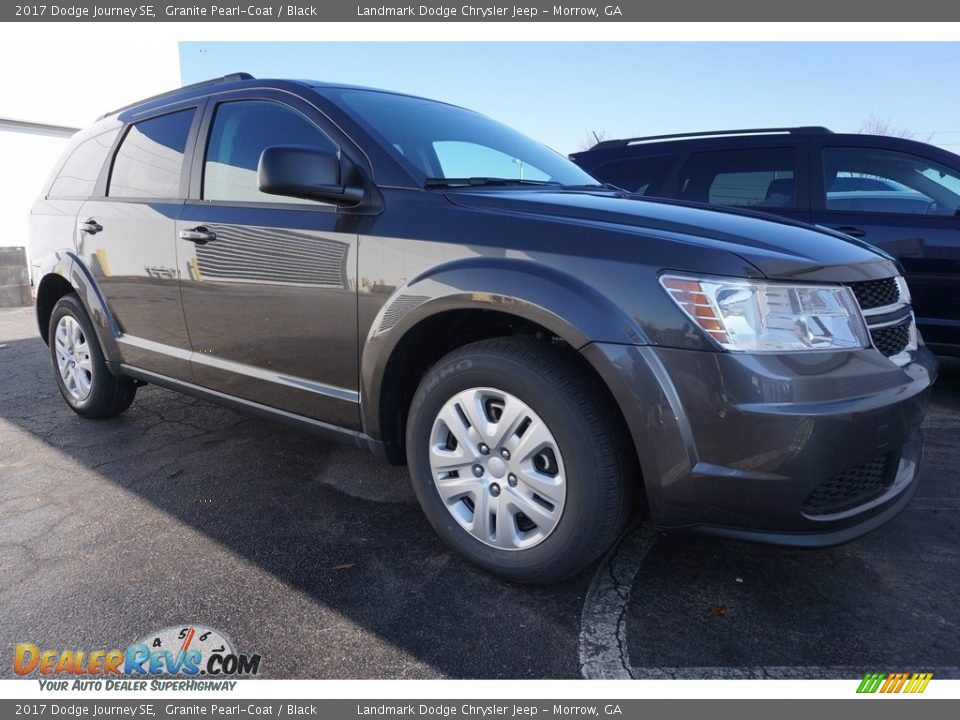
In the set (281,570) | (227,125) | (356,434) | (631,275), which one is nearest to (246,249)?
(227,125)

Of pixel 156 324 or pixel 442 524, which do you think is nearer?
pixel 442 524

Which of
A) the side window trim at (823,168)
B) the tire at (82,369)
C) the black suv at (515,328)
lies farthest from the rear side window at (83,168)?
the side window trim at (823,168)

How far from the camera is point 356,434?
97.6 inches

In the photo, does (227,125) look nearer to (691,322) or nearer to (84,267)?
(84,267)

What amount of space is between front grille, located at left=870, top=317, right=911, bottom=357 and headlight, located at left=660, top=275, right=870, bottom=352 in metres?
0.22

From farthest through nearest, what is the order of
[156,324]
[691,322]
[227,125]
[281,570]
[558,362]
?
1. [156,324]
2. [227,125]
3. [281,570]
4. [558,362]
5. [691,322]

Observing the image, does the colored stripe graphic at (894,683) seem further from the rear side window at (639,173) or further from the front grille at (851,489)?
the rear side window at (639,173)

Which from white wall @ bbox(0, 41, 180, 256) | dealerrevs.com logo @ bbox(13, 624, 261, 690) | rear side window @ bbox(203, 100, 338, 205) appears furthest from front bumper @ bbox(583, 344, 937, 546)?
white wall @ bbox(0, 41, 180, 256)

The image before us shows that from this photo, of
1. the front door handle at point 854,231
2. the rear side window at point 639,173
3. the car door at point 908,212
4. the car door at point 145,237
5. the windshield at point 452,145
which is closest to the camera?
the windshield at point 452,145

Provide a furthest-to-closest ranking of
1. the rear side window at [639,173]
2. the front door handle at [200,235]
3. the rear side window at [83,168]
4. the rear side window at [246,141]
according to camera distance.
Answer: the rear side window at [639,173] < the rear side window at [83,168] < the front door handle at [200,235] < the rear side window at [246,141]

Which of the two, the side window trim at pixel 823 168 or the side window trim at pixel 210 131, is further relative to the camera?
the side window trim at pixel 823 168

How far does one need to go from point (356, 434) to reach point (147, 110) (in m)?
2.32

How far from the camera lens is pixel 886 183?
4.29m

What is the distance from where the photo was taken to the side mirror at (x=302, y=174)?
2188mm
